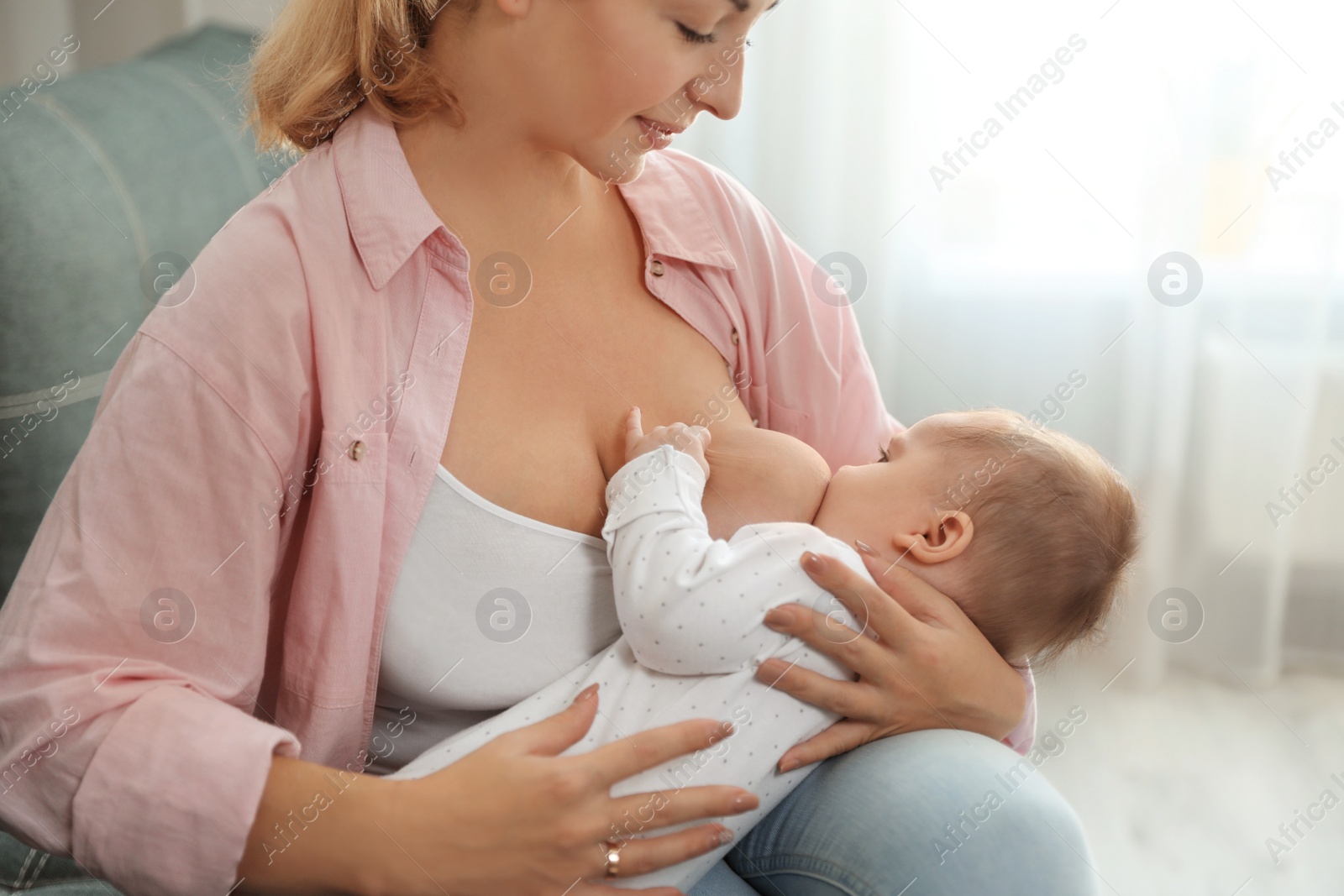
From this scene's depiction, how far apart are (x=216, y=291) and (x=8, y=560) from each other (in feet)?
2.08

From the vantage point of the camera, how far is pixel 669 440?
3.57 feet

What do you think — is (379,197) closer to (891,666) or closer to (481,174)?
(481,174)

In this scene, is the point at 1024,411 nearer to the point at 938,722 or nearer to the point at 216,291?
the point at 938,722

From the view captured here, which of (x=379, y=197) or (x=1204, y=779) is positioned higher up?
(x=379, y=197)

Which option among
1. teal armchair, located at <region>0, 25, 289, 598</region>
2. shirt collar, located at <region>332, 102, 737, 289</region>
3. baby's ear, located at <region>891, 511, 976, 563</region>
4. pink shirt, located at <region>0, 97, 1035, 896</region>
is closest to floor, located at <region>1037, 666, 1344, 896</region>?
baby's ear, located at <region>891, 511, 976, 563</region>

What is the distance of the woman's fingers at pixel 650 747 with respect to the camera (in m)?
0.92

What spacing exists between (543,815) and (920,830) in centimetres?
34

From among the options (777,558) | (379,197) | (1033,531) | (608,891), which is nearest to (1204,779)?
(1033,531)

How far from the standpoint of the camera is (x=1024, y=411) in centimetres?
266

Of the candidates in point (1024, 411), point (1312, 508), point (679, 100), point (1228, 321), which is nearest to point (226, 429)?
point (679, 100)

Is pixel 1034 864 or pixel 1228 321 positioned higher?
pixel 1228 321

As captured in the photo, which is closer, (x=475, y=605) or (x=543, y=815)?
(x=543, y=815)

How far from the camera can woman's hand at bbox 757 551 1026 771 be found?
101 cm

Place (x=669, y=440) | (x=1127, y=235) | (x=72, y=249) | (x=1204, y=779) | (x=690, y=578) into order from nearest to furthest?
(x=690, y=578) < (x=669, y=440) < (x=72, y=249) < (x=1204, y=779) < (x=1127, y=235)
